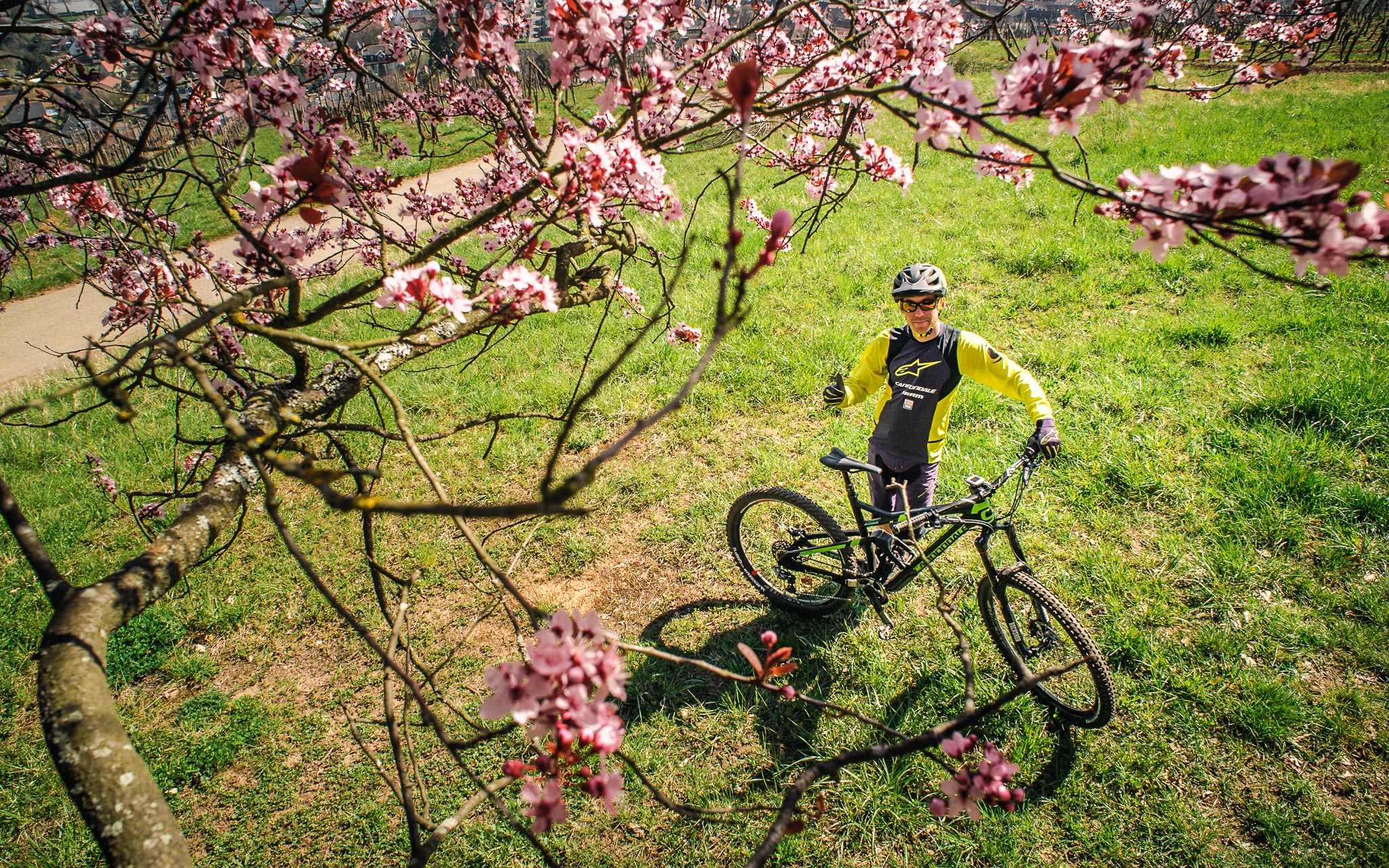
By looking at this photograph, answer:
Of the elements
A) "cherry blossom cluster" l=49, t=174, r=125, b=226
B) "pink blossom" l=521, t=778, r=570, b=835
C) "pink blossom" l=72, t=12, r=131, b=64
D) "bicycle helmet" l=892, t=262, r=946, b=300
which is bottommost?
"pink blossom" l=521, t=778, r=570, b=835

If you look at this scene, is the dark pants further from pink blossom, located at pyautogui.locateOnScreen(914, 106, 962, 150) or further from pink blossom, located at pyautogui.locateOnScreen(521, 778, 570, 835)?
pink blossom, located at pyautogui.locateOnScreen(521, 778, 570, 835)

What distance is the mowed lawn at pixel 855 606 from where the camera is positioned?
2562mm

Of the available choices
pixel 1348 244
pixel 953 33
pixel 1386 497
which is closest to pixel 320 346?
pixel 1348 244

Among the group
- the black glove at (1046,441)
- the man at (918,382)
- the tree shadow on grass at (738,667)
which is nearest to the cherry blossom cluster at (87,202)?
the tree shadow on grass at (738,667)

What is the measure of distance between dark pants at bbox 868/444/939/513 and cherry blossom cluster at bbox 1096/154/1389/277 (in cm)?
190

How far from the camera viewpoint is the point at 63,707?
103cm

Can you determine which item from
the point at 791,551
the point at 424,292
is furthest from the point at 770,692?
the point at 424,292

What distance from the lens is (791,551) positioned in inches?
126

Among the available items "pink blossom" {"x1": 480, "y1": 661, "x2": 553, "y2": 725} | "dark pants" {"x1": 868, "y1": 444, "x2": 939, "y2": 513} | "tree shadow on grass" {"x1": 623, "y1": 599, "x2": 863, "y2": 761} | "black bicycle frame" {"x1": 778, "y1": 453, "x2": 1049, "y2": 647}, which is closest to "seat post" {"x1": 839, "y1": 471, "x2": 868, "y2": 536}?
"black bicycle frame" {"x1": 778, "y1": 453, "x2": 1049, "y2": 647}

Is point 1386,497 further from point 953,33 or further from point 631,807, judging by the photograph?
point 631,807

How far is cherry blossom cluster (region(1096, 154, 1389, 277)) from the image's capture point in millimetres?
996

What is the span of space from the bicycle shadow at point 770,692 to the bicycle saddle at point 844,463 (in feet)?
3.43

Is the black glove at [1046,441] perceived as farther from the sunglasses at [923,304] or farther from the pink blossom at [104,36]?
the pink blossom at [104,36]

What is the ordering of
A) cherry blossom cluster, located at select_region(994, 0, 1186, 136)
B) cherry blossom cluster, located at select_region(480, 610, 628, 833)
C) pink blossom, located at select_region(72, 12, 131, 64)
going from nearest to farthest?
cherry blossom cluster, located at select_region(480, 610, 628, 833), cherry blossom cluster, located at select_region(994, 0, 1186, 136), pink blossom, located at select_region(72, 12, 131, 64)
